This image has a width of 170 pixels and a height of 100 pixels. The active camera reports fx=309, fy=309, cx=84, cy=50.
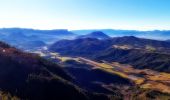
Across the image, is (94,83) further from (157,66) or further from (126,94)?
(157,66)

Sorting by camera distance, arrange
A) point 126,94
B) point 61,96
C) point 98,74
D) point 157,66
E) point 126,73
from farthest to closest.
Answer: point 157,66 → point 126,73 → point 98,74 → point 126,94 → point 61,96

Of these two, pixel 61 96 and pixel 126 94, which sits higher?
pixel 61 96

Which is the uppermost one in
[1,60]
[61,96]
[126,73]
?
[1,60]

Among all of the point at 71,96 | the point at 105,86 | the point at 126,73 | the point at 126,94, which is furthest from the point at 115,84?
the point at 71,96

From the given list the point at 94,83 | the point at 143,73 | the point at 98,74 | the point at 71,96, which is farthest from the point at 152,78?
the point at 71,96

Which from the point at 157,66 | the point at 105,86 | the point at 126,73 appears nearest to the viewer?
the point at 105,86

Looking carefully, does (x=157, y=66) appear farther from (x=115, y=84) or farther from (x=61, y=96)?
(x=61, y=96)

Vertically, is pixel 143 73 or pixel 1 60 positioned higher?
pixel 1 60

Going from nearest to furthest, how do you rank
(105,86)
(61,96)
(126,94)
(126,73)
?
A: (61,96) → (126,94) → (105,86) → (126,73)

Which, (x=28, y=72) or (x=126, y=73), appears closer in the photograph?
(x=28, y=72)
